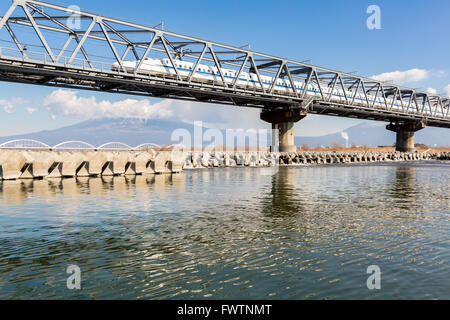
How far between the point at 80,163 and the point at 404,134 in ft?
309

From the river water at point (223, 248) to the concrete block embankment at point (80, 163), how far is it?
401 inches

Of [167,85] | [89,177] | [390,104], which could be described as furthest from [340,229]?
[390,104]

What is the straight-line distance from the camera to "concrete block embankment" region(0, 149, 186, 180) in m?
23.2

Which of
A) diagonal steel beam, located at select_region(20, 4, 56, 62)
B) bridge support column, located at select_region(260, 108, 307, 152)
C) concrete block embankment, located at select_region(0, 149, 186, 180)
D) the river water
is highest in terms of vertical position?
diagonal steel beam, located at select_region(20, 4, 56, 62)

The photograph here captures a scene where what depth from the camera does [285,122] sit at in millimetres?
65688

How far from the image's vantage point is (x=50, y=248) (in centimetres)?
775

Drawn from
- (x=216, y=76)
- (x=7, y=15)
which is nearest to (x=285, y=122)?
(x=216, y=76)

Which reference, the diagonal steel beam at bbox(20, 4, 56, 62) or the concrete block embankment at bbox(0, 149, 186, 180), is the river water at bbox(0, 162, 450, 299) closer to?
the concrete block embankment at bbox(0, 149, 186, 180)

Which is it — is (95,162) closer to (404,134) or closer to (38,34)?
(38,34)

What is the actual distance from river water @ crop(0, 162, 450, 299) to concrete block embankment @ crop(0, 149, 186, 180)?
1019cm

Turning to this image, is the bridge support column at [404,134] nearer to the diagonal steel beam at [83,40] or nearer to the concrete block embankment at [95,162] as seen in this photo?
the concrete block embankment at [95,162]

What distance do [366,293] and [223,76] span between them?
50.3 metres

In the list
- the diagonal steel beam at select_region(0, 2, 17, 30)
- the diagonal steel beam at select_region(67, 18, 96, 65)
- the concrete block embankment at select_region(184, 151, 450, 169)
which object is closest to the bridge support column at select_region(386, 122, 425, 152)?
the concrete block embankment at select_region(184, 151, 450, 169)

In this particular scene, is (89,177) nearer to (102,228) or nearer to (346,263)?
(102,228)
